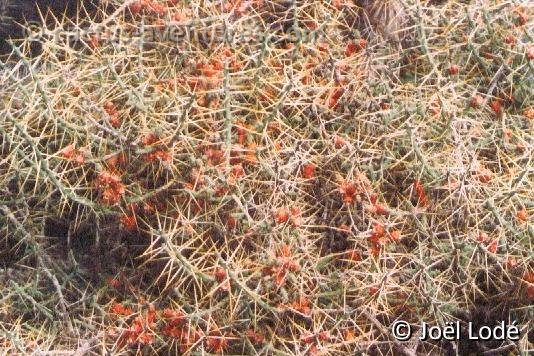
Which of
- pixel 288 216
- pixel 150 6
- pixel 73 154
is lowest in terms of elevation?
pixel 288 216

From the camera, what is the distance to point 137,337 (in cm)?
211

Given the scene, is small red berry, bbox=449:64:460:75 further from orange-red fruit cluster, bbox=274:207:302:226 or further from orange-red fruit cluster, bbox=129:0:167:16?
orange-red fruit cluster, bbox=129:0:167:16

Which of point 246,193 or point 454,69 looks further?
point 454,69

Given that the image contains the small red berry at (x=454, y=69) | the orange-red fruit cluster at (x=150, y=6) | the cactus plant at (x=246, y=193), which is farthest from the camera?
the small red berry at (x=454, y=69)

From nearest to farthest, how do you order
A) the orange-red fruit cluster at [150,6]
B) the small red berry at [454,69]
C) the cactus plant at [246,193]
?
the cactus plant at [246,193] → the orange-red fruit cluster at [150,6] → the small red berry at [454,69]

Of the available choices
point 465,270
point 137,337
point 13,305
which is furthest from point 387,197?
point 13,305

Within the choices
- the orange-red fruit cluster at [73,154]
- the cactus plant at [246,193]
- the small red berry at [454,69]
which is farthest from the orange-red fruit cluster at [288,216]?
the small red berry at [454,69]

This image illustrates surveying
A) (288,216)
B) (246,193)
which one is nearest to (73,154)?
(246,193)

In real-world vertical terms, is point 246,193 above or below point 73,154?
below

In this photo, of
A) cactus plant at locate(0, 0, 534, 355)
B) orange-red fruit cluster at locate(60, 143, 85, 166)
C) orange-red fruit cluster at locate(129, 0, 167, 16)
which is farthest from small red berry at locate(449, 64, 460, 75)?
orange-red fruit cluster at locate(60, 143, 85, 166)

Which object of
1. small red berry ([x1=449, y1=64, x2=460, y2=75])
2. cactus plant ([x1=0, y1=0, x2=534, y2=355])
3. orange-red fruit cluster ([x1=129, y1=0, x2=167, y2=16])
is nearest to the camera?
Answer: cactus plant ([x1=0, y1=0, x2=534, y2=355])

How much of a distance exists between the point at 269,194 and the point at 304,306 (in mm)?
357

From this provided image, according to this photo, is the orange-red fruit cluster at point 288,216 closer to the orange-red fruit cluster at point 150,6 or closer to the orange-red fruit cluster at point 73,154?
the orange-red fruit cluster at point 73,154

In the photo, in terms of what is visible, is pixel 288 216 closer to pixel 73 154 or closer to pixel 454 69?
pixel 73 154
